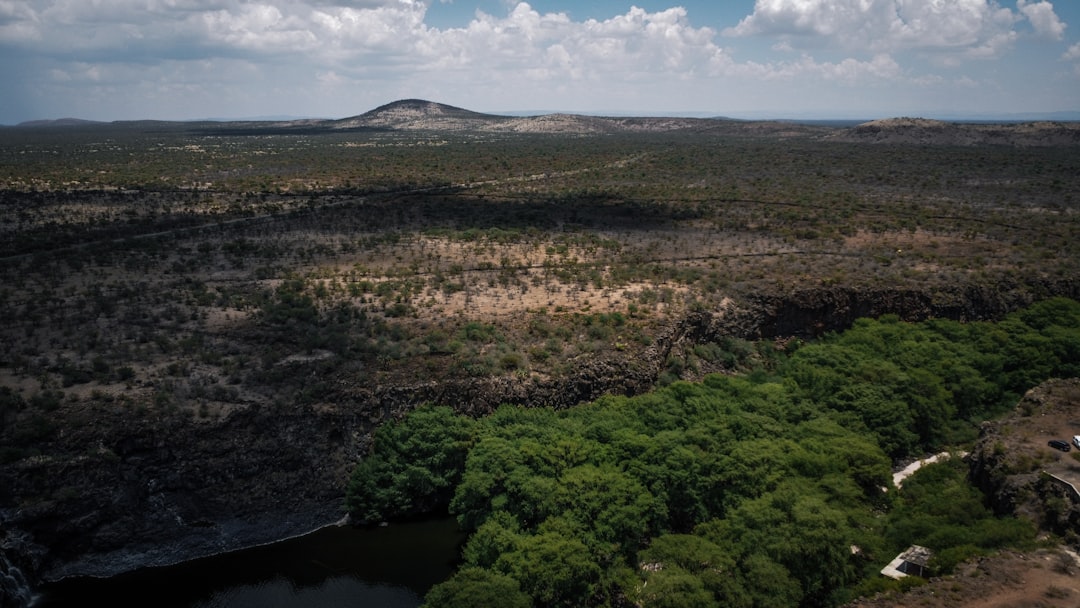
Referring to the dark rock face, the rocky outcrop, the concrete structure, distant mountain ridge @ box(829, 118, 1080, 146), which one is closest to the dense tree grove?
the concrete structure

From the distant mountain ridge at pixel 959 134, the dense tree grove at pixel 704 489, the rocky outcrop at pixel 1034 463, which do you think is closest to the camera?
the dense tree grove at pixel 704 489

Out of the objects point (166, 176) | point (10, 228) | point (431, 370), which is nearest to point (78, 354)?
point (431, 370)

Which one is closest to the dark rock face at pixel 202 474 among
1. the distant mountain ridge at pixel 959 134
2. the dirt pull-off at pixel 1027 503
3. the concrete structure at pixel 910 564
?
the concrete structure at pixel 910 564

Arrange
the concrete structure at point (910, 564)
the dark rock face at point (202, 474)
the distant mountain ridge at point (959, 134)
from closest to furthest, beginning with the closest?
the concrete structure at point (910, 564), the dark rock face at point (202, 474), the distant mountain ridge at point (959, 134)

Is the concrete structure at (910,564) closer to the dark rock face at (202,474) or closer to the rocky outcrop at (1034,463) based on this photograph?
the rocky outcrop at (1034,463)

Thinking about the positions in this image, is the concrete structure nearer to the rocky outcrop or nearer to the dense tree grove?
the dense tree grove
